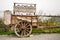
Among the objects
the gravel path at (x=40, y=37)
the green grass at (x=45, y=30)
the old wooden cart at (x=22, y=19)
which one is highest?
the old wooden cart at (x=22, y=19)

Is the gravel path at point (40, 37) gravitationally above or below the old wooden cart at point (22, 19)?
below

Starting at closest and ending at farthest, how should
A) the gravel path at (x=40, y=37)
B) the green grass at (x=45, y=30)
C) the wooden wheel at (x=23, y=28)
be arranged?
the gravel path at (x=40, y=37)
the wooden wheel at (x=23, y=28)
the green grass at (x=45, y=30)

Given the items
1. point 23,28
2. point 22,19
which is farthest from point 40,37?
point 22,19

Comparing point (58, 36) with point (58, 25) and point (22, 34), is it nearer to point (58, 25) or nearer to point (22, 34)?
point (58, 25)

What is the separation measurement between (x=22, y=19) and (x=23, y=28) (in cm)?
32

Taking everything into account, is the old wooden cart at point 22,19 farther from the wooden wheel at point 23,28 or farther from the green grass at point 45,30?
the green grass at point 45,30

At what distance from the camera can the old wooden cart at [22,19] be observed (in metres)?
6.63

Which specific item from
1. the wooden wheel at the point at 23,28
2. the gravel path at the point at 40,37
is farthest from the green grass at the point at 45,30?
the wooden wheel at the point at 23,28

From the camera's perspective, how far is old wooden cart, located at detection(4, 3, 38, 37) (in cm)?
663

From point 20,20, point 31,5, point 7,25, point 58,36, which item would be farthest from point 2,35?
point 58,36

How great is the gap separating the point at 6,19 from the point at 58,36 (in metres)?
1.91

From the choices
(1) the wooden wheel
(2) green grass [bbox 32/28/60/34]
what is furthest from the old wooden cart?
(2) green grass [bbox 32/28/60/34]

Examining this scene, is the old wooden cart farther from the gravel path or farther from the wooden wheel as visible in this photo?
the gravel path

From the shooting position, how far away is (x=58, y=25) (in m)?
7.36
